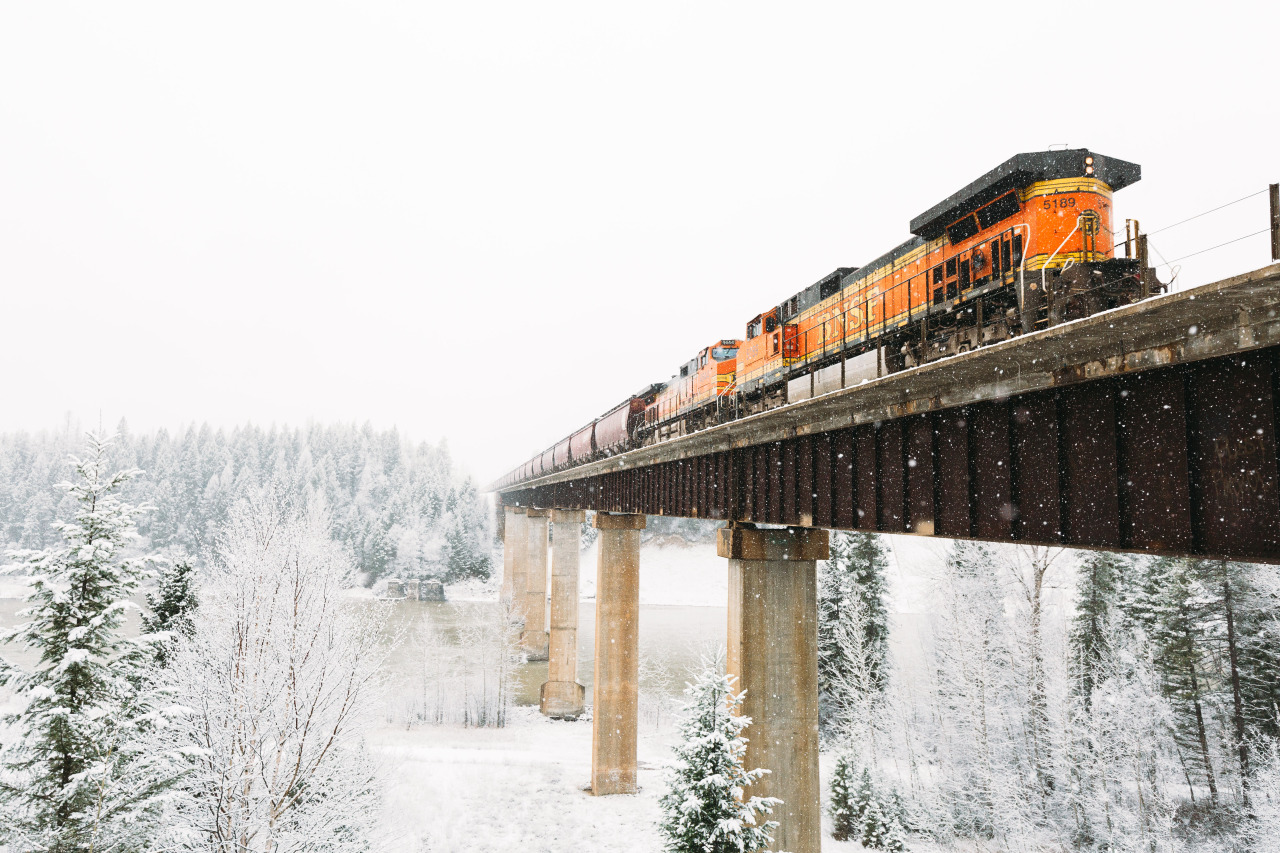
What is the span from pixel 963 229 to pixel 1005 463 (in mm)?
Answer: 10526

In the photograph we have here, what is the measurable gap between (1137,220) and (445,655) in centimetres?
4708

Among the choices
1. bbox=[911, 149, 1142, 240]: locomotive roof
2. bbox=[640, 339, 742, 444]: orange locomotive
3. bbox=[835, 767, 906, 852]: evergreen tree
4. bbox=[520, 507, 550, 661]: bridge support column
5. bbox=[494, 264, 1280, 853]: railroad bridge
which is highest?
bbox=[911, 149, 1142, 240]: locomotive roof

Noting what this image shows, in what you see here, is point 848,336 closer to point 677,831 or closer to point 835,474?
point 835,474

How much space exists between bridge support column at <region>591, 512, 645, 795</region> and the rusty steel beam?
16346 millimetres

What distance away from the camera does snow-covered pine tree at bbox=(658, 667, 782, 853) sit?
12.0 m

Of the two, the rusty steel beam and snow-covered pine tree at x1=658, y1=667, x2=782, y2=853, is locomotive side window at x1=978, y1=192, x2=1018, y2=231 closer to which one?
the rusty steel beam

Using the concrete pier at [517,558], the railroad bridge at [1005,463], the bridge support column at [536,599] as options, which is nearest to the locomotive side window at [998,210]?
the railroad bridge at [1005,463]

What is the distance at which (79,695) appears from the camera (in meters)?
10.9

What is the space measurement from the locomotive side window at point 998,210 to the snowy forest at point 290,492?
3083 inches

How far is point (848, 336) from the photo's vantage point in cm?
1941

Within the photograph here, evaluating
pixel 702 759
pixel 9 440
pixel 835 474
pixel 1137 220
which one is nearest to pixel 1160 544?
pixel 835 474

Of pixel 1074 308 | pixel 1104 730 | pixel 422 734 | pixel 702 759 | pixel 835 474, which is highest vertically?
pixel 1074 308

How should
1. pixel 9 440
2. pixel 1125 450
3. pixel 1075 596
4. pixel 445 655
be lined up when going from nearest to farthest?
pixel 1125 450
pixel 1075 596
pixel 445 655
pixel 9 440

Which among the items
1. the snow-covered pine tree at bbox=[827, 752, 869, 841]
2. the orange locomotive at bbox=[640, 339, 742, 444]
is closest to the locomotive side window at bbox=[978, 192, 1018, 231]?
the orange locomotive at bbox=[640, 339, 742, 444]
